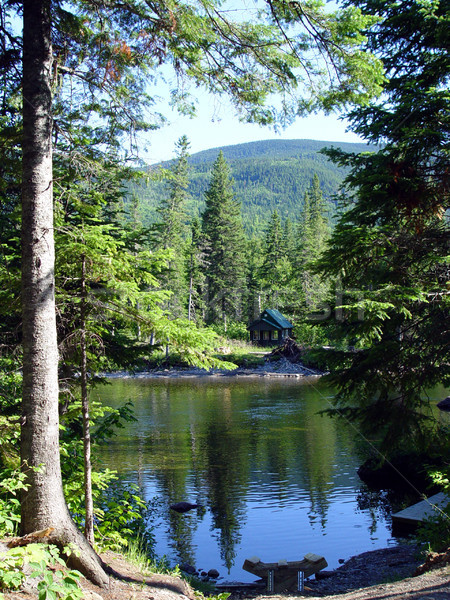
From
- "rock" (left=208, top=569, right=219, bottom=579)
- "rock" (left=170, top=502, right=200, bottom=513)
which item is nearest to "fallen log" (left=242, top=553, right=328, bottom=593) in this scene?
"rock" (left=208, top=569, right=219, bottom=579)

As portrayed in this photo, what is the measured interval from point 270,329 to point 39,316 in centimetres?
4339

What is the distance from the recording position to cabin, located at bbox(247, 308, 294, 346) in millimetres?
47500

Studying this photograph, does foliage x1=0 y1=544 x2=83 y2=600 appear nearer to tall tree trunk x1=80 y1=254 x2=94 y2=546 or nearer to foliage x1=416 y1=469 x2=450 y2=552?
tall tree trunk x1=80 y1=254 x2=94 y2=546

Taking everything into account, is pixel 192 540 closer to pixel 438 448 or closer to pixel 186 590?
pixel 186 590

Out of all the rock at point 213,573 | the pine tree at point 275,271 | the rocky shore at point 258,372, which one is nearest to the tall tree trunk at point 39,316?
the rock at point 213,573

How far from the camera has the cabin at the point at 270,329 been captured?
4750cm

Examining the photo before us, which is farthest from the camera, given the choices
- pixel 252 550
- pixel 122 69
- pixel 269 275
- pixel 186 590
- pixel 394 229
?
pixel 269 275

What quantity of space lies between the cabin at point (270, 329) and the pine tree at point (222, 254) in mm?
3342

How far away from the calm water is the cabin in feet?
78.1

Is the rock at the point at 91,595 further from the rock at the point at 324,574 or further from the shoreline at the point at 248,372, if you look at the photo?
the shoreline at the point at 248,372

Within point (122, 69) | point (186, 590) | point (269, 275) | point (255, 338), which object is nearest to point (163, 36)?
point (122, 69)

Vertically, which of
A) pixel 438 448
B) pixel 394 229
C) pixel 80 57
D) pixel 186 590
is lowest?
pixel 186 590

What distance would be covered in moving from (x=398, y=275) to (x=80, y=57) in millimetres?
5999

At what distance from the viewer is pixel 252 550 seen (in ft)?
32.0
